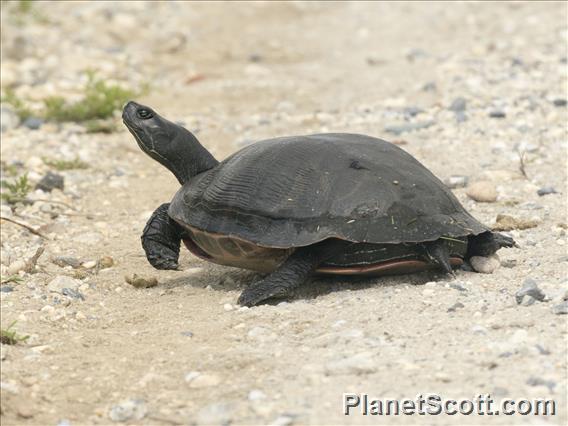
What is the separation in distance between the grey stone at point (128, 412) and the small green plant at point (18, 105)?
5.26 metres

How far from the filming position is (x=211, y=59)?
11352 millimetres

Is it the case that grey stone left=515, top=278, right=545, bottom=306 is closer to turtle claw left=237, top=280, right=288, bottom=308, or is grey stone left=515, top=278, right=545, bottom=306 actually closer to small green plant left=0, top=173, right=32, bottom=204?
turtle claw left=237, top=280, right=288, bottom=308

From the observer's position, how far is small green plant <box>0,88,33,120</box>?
8188mm

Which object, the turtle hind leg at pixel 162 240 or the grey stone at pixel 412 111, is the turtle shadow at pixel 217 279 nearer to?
the turtle hind leg at pixel 162 240

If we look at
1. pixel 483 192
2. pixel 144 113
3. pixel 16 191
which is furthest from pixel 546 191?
pixel 16 191

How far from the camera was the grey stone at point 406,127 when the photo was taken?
7617mm

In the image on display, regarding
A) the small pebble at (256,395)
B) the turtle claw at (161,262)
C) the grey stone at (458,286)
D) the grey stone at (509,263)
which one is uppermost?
the grey stone at (458,286)

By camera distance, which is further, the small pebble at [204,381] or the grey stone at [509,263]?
the grey stone at [509,263]

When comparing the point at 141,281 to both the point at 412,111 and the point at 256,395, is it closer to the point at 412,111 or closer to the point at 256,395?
the point at 256,395

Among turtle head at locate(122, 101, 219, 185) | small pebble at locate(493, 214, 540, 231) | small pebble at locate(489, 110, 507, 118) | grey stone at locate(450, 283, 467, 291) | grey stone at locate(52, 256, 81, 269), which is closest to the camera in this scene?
grey stone at locate(450, 283, 467, 291)

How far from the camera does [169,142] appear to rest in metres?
5.16

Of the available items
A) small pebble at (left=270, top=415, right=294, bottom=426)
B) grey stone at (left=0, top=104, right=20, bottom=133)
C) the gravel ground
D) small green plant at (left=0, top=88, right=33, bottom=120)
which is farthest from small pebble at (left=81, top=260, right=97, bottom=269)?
small green plant at (left=0, top=88, right=33, bottom=120)

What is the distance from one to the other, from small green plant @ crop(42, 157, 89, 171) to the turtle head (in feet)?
6.86

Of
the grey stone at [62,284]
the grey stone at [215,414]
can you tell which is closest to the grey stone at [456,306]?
the grey stone at [215,414]
